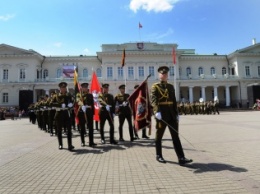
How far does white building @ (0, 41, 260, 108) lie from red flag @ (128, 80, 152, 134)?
4367 cm

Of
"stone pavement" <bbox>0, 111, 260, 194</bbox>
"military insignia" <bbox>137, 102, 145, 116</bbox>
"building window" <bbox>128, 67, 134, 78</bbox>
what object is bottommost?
"stone pavement" <bbox>0, 111, 260, 194</bbox>

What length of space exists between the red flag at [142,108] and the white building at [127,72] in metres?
43.7

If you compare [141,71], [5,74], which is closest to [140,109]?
[141,71]

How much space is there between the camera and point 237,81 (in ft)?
184

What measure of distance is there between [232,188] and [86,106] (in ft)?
20.0

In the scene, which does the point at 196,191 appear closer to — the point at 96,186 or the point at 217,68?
the point at 96,186

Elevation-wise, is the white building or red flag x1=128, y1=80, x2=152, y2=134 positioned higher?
the white building

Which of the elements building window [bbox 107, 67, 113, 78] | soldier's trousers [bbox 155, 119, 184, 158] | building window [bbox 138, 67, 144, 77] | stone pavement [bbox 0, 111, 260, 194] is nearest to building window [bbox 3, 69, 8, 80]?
building window [bbox 107, 67, 113, 78]

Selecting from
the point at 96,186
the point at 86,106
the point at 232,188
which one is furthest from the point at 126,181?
the point at 86,106

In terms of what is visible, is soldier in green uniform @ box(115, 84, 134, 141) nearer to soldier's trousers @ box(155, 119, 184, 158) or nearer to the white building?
soldier's trousers @ box(155, 119, 184, 158)

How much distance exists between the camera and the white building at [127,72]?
174ft

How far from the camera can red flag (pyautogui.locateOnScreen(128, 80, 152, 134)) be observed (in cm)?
761

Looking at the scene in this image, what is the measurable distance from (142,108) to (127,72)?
46.8 meters

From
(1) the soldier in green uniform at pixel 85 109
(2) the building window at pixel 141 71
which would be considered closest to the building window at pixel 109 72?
(2) the building window at pixel 141 71
